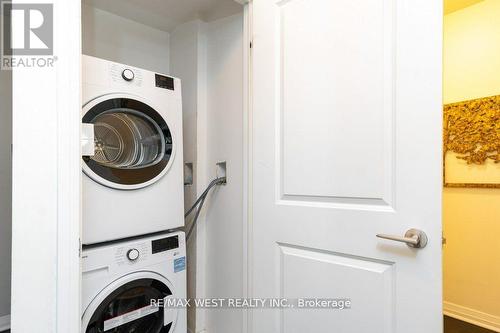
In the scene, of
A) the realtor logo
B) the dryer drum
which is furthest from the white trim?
the realtor logo

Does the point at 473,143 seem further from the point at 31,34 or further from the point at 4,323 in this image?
the point at 4,323

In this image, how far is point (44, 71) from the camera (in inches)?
31.9

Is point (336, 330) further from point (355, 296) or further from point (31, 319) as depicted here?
point (31, 319)

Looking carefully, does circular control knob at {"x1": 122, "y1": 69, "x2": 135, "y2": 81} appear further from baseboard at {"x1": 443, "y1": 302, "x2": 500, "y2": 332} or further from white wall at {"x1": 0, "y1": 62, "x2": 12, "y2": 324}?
baseboard at {"x1": 443, "y1": 302, "x2": 500, "y2": 332}

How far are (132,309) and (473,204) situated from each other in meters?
2.36

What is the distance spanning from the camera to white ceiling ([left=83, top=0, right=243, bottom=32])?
169 cm

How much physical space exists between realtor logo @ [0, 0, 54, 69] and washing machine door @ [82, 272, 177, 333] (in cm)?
94

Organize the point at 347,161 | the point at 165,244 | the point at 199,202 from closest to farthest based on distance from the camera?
the point at 347,161 → the point at 165,244 → the point at 199,202

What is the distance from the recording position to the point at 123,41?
1.88 meters

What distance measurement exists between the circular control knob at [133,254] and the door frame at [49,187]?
0.43 metres

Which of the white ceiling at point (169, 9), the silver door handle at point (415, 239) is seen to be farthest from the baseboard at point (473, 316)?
the white ceiling at point (169, 9)

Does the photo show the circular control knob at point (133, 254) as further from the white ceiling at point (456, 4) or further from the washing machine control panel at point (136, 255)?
the white ceiling at point (456, 4)

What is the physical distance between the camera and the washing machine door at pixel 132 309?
1.20m

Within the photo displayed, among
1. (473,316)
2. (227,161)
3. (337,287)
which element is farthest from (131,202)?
(473,316)
